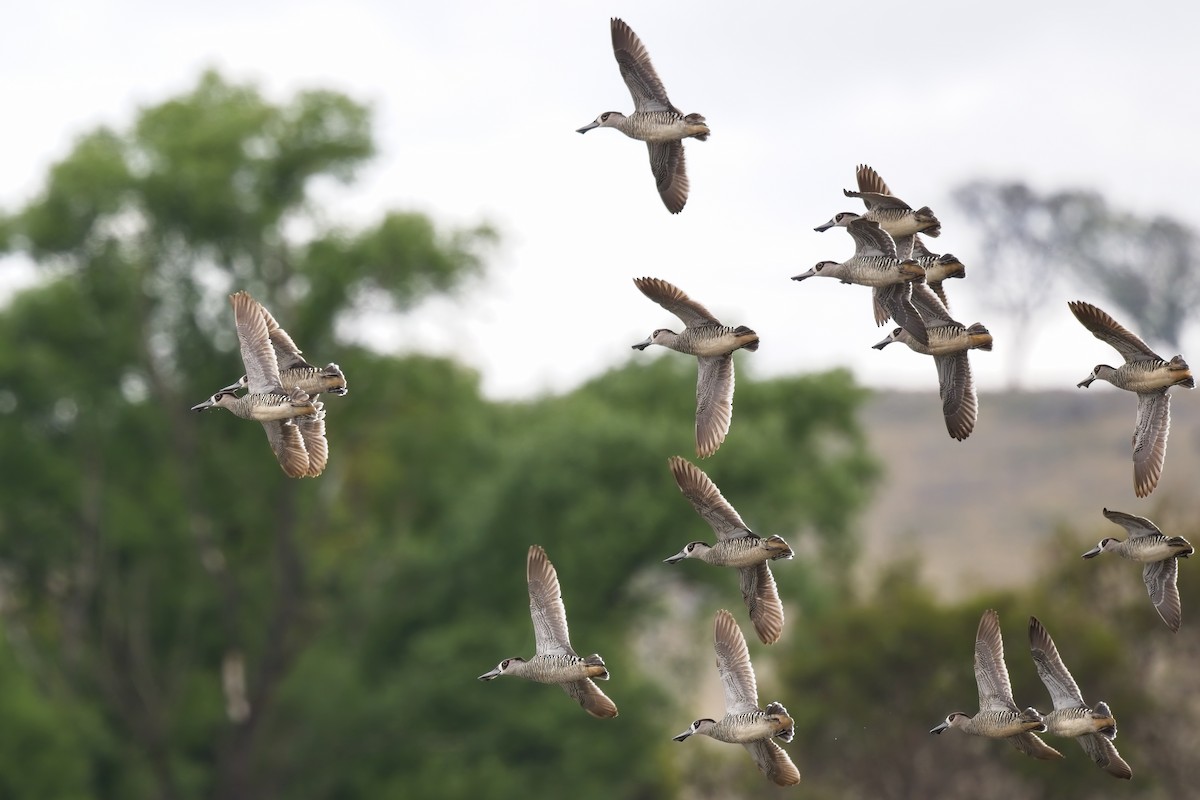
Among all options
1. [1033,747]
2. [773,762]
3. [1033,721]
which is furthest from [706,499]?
[1033,747]

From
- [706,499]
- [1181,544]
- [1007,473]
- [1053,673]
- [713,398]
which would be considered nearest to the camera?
[1181,544]

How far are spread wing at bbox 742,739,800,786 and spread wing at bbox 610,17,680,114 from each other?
5.01 metres

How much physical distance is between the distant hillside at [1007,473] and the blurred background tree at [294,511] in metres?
44.9

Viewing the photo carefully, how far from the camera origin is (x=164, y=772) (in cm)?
4272

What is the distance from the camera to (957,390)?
54.7ft

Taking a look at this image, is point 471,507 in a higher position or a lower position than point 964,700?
higher

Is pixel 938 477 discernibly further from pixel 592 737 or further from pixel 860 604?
pixel 592 737

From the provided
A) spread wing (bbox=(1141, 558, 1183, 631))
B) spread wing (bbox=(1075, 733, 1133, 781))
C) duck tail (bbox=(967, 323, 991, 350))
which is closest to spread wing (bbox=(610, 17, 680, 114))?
duck tail (bbox=(967, 323, 991, 350))

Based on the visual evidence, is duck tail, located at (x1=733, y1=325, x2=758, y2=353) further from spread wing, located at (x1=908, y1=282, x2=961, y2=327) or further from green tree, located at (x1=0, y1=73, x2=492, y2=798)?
green tree, located at (x1=0, y1=73, x2=492, y2=798)

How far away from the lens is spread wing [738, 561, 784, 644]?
52.1 ft

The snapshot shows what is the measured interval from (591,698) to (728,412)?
2.98 m

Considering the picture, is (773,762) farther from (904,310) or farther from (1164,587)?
(904,310)

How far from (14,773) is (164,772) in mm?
3901

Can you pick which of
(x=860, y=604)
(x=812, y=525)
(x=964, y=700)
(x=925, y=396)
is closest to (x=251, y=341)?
(x=812, y=525)
